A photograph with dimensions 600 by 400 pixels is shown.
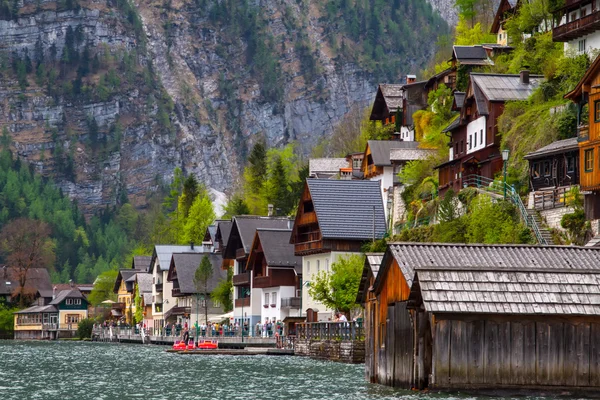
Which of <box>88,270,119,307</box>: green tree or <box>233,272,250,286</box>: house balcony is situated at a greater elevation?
<box>233,272,250,286</box>: house balcony

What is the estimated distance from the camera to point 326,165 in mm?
145000

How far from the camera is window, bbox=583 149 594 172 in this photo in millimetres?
60469

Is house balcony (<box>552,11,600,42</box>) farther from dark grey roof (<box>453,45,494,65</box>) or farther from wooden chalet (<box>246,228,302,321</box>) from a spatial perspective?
wooden chalet (<box>246,228,302,321</box>)

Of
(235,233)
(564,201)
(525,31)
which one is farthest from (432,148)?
(564,201)

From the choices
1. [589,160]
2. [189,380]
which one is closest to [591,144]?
[589,160]

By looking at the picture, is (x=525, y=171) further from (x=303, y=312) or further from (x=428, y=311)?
(x=428, y=311)

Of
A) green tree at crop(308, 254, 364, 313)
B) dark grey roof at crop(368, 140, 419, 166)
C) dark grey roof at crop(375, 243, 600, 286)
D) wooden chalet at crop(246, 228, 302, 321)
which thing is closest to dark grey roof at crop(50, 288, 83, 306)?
wooden chalet at crop(246, 228, 302, 321)

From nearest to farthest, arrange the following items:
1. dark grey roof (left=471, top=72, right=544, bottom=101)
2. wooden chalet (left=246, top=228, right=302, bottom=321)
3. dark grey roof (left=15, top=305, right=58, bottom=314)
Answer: dark grey roof (left=471, top=72, right=544, bottom=101) → wooden chalet (left=246, top=228, right=302, bottom=321) → dark grey roof (left=15, top=305, right=58, bottom=314)

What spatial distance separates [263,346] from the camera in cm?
9888

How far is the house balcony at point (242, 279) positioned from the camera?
384 ft

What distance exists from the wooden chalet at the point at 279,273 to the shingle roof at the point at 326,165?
104 feet

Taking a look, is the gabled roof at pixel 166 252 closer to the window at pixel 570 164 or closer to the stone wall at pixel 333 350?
the stone wall at pixel 333 350

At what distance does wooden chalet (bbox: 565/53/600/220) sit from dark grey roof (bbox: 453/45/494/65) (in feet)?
154

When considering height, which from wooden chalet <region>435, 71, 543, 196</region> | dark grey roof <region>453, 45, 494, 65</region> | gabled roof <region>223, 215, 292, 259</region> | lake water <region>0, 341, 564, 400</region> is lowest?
lake water <region>0, 341, 564, 400</region>
